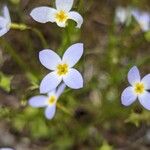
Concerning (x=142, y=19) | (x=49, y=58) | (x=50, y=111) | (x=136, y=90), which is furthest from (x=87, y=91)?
(x=49, y=58)

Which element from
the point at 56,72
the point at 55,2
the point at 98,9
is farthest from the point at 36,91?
the point at 98,9

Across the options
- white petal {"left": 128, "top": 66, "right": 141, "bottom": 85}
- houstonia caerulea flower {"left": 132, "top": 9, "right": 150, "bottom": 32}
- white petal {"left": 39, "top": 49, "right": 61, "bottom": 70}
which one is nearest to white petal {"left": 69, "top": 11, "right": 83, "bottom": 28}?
white petal {"left": 39, "top": 49, "right": 61, "bottom": 70}

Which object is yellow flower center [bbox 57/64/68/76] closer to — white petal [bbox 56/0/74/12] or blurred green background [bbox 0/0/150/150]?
white petal [bbox 56/0/74/12]

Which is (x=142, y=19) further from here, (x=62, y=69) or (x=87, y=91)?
(x=62, y=69)

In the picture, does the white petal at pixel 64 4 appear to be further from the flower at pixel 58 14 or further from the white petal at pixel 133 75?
the white petal at pixel 133 75

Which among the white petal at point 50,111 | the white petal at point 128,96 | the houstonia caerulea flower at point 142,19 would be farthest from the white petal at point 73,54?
the houstonia caerulea flower at point 142,19

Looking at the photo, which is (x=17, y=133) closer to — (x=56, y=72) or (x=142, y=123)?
(x=142, y=123)
